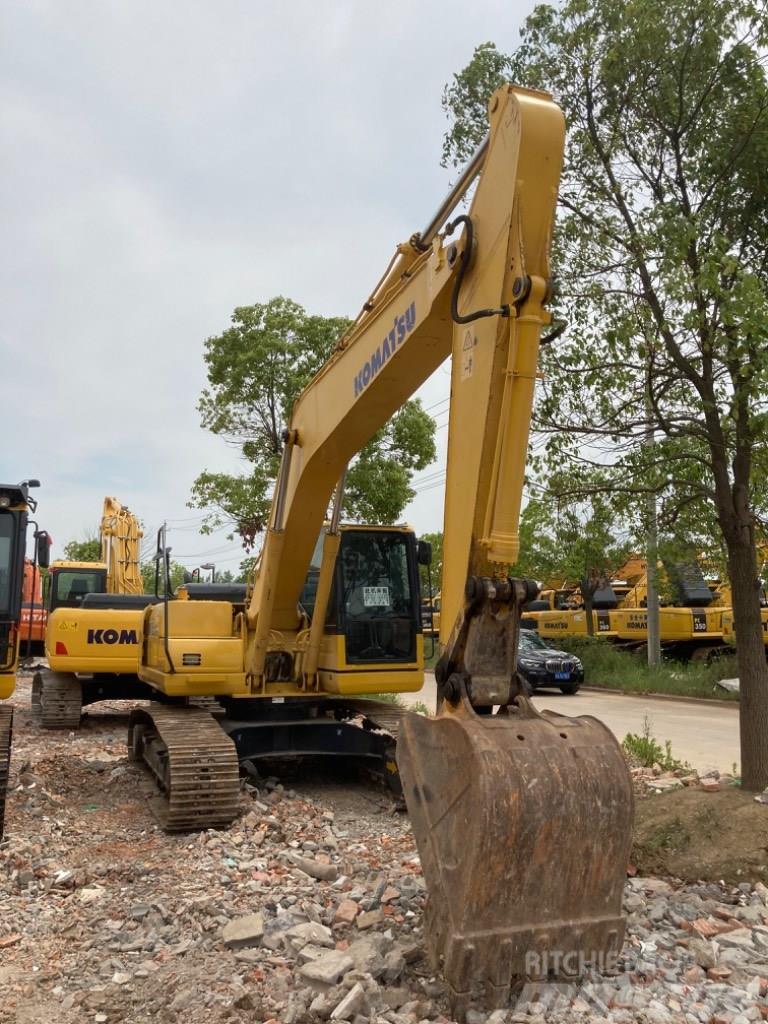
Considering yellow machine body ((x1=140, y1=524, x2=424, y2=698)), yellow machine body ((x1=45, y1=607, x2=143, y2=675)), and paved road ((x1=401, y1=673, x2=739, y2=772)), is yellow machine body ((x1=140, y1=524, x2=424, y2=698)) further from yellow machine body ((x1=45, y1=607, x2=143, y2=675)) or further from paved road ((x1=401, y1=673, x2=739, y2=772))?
paved road ((x1=401, y1=673, x2=739, y2=772))

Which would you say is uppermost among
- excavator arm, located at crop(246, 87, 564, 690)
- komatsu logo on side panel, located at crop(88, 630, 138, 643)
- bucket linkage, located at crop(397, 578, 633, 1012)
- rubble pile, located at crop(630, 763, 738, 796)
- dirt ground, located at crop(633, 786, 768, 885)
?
excavator arm, located at crop(246, 87, 564, 690)

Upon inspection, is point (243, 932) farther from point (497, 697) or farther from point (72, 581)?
point (72, 581)

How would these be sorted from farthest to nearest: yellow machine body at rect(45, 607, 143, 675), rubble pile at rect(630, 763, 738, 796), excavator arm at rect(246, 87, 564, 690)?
1. yellow machine body at rect(45, 607, 143, 675)
2. rubble pile at rect(630, 763, 738, 796)
3. excavator arm at rect(246, 87, 564, 690)

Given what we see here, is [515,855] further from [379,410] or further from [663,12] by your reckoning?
A: [663,12]

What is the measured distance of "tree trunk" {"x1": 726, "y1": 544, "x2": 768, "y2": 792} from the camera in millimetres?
6914

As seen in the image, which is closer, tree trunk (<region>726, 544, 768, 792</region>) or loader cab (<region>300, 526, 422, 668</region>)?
tree trunk (<region>726, 544, 768, 792</region>)

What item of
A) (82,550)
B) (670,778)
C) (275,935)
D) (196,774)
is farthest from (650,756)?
(82,550)

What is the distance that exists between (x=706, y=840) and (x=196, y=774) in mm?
3839

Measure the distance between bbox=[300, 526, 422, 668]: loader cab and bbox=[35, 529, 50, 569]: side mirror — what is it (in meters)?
2.39

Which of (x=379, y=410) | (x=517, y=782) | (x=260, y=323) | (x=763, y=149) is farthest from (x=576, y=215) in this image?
(x=260, y=323)

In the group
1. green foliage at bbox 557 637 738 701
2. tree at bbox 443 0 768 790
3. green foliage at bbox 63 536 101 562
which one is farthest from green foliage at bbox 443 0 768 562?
green foliage at bbox 63 536 101 562

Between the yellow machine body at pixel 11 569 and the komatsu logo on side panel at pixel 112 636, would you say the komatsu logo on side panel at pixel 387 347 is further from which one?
the komatsu logo on side panel at pixel 112 636

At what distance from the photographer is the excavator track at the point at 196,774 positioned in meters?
7.21

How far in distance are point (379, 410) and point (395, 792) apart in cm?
377
